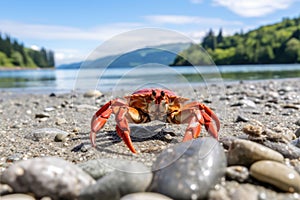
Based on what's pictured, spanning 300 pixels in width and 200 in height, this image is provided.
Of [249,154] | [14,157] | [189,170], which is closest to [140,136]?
[14,157]

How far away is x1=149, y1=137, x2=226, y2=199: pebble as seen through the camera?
3.34 m

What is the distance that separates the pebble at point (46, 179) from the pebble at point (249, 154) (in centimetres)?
176

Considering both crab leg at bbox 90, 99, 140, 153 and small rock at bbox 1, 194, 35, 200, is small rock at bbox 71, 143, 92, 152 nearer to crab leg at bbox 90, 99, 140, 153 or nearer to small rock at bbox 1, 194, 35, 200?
crab leg at bbox 90, 99, 140, 153

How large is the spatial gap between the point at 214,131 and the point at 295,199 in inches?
79.1

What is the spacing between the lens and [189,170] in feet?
11.4

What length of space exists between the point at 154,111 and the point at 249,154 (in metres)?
2.19

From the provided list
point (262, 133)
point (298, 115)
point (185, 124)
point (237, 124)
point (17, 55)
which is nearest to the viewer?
point (262, 133)

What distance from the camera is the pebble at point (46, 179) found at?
11.4 feet

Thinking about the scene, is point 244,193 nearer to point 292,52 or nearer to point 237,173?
point 237,173

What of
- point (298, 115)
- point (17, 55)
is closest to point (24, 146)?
point (298, 115)

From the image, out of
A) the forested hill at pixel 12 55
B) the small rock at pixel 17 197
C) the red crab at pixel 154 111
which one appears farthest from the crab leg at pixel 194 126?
the forested hill at pixel 12 55

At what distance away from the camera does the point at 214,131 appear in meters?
5.24

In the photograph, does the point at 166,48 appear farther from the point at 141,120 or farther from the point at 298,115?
the point at 298,115

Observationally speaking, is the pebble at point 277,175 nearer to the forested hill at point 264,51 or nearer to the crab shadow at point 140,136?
the crab shadow at point 140,136
